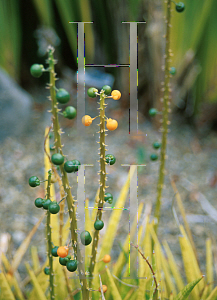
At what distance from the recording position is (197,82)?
1.42 meters

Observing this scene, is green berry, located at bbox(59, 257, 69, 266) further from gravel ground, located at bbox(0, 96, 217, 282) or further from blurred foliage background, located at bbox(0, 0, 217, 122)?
blurred foliage background, located at bbox(0, 0, 217, 122)

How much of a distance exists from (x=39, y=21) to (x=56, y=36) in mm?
170

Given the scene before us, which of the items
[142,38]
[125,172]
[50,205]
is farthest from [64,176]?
[142,38]

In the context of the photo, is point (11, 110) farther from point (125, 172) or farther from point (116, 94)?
point (116, 94)

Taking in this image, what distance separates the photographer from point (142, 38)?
4.33 ft

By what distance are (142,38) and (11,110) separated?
743 millimetres

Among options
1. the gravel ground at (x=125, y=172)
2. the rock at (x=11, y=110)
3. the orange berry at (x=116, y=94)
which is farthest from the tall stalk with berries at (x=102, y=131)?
the rock at (x=11, y=110)

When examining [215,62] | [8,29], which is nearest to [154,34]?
[215,62]

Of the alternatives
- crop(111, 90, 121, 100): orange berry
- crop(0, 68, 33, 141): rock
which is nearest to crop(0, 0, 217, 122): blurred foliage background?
crop(0, 68, 33, 141): rock

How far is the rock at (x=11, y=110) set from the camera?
143cm

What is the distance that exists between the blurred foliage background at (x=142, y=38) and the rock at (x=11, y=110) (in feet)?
0.28

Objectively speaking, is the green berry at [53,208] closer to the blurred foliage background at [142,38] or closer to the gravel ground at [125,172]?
the gravel ground at [125,172]

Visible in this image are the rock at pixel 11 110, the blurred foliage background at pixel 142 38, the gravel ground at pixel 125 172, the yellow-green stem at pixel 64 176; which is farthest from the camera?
the rock at pixel 11 110

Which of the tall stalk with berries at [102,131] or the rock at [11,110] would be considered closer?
the tall stalk with berries at [102,131]
